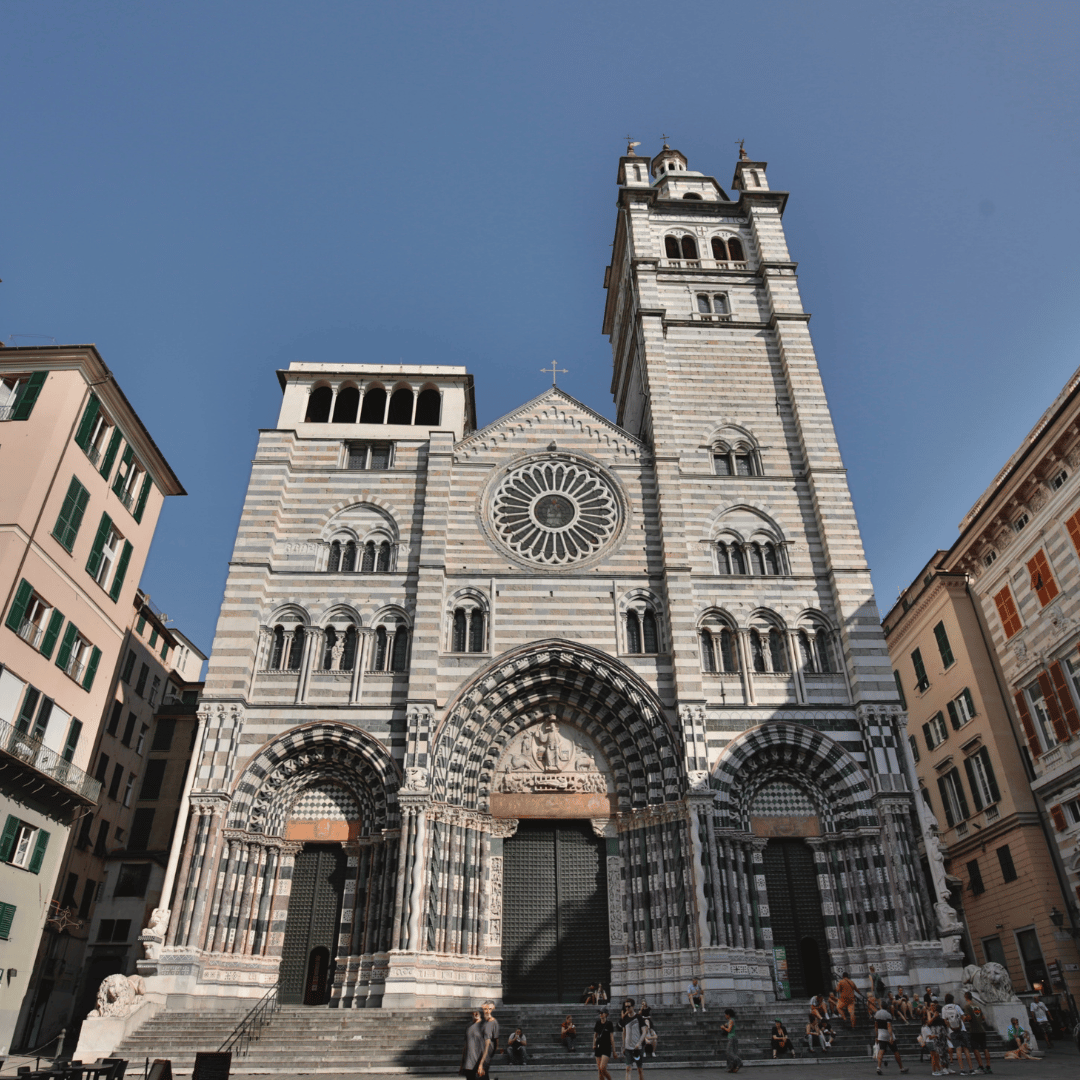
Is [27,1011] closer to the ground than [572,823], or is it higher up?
closer to the ground

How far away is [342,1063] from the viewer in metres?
16.0

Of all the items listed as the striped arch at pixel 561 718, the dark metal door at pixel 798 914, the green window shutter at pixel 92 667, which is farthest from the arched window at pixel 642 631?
the green window shutter at pixel 92 667

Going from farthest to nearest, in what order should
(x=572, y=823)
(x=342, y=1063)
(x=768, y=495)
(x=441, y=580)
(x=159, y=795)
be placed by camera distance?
1. (x=159, y=795)
2. (x=768, y=495)
3. (x=441, y=580)
4. (x=572, y=823)
5. (x=342, y=1063)

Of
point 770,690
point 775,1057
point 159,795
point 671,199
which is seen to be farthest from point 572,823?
point 671,199

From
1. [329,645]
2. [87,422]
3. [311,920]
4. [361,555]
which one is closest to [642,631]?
[361,555]

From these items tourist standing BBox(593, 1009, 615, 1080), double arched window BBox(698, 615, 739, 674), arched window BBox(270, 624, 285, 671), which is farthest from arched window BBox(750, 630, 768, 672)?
arched window BBox(270, 624, 285, 671)

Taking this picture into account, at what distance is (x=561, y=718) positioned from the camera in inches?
950

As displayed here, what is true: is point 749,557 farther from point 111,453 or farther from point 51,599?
point 51,599

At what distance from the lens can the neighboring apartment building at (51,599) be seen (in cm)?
1905

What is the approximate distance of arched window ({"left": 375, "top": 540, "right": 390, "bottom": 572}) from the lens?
83.9 ft

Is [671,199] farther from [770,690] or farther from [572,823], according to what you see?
[572,823]

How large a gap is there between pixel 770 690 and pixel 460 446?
12.0m

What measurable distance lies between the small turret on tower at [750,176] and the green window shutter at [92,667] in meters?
28.3

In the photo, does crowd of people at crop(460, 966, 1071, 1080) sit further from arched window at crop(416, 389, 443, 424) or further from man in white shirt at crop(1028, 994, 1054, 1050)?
arched window at crop(416, 389, 443, 424)
